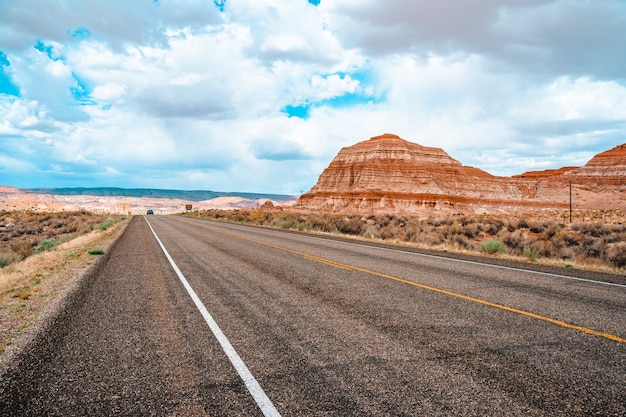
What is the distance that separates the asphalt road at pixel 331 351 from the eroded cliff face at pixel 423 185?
73377mm

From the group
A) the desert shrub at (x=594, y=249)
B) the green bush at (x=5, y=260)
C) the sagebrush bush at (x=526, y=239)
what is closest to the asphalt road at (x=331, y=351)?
the sagebrush bush at (x=526, y=239)

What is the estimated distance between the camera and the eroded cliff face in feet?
272

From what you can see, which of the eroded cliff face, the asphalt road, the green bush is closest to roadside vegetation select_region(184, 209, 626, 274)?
the asphalt road

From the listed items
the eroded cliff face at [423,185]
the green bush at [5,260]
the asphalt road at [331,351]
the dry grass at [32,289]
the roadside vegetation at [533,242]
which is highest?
the eroded cliff face at [423,185]

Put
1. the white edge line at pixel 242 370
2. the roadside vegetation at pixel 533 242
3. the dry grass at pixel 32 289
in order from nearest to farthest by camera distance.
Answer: the white edge line at pixel 242 370 < the dry grass at pixel 32 289 < the roadside vegetation at pixel 533 242

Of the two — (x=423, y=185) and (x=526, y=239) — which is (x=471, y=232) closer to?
(x=526, y=239)

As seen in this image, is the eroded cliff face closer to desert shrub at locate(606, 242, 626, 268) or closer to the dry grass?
desert shrub at locate(606, 242, 626, 268)

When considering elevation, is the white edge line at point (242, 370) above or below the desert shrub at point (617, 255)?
above

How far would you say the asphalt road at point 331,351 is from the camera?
343 cm

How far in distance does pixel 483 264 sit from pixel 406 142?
9484 centimetres

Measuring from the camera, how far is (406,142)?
336 feet

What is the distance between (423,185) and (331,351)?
8725 cm

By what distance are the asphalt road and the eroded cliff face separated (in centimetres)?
7338

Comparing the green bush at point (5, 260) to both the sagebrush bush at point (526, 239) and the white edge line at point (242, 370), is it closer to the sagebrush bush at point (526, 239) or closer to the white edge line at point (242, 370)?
the white edge line at point (242, 370)
